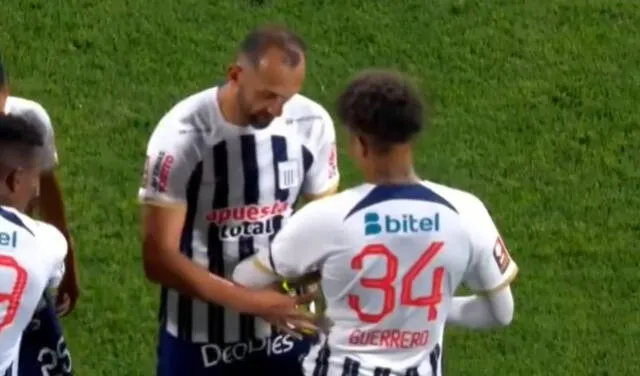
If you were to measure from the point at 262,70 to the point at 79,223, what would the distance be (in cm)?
329

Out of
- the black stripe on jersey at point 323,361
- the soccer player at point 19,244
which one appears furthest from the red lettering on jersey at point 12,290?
the black stripe on jersey at point 323,361

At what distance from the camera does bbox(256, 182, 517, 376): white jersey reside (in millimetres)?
3982

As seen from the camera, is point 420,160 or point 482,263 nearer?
point 482,263

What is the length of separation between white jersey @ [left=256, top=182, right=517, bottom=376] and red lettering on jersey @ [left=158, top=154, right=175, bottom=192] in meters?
0.63

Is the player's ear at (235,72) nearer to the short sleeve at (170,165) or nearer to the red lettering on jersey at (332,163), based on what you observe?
the short sleeve at (170,165)

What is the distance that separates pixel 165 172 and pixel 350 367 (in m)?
0.91

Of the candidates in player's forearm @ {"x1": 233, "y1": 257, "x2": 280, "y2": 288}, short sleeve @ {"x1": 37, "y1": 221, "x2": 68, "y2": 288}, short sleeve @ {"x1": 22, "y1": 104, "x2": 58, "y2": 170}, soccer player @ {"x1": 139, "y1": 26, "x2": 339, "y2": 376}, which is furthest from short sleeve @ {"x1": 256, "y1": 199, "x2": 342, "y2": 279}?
short sleeve @ {"x1": 22, "y1": 104, "x2": 58, "y2": 170}

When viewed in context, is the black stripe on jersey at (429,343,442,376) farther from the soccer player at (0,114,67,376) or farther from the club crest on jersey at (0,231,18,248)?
the club crest on jersey at (0,231,18,248)

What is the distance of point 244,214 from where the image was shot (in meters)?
4.80

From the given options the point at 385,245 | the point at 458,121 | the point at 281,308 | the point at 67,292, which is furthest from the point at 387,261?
the point at 458,121

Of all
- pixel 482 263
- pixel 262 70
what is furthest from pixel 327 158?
pixel 482 263

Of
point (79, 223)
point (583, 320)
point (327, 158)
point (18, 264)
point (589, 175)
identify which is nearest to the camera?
point (18, 264)

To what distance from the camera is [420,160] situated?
8.15 meters

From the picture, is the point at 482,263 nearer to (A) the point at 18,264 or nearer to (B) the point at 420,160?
(A) the point at 18,264
